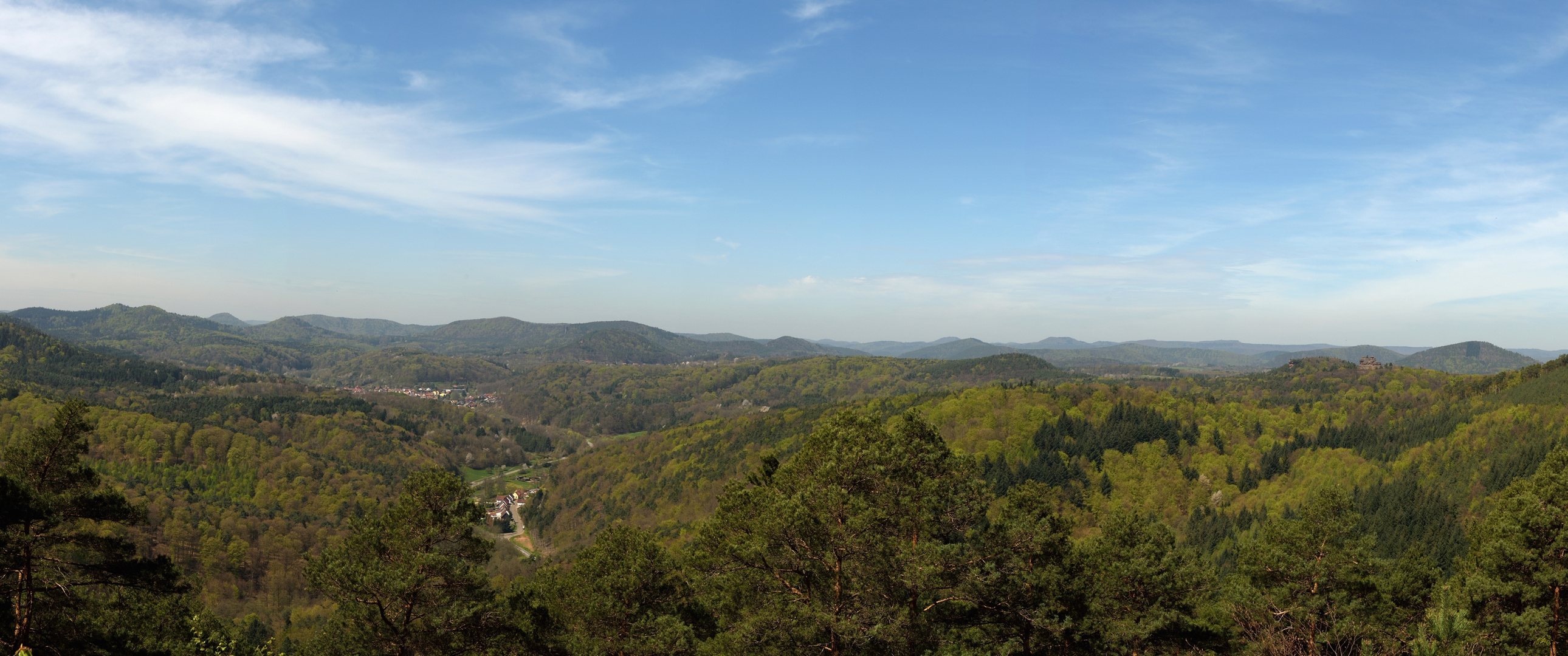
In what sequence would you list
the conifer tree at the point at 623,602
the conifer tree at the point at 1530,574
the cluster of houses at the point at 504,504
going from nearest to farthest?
the conifer tree at the point at 623,602 → the conifer tree at the point at 1530,574 → the cluster of houses at the point at 504,504

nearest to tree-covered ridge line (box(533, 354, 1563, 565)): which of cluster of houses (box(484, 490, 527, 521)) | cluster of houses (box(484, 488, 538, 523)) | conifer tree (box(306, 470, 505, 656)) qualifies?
cluster of houses (box(484, 488, 538, 523))

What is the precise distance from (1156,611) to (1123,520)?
3620 mm

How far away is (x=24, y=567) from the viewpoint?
50.4 ft

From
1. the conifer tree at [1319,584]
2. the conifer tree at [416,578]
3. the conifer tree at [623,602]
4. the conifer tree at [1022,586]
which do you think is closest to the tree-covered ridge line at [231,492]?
the conifer tree at [416,578]

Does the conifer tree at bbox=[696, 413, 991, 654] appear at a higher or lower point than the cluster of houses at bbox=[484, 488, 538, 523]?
higher

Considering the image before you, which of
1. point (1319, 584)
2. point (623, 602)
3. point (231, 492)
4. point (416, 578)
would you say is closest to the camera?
point (416, 578)

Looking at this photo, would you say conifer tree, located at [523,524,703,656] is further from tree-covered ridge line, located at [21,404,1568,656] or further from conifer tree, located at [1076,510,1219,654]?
conifer tree, located at [1076,510,1219,654]

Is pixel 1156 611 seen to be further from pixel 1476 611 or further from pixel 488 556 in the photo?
pixel 488 556

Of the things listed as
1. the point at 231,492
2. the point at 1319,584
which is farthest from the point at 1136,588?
the point at 231,492

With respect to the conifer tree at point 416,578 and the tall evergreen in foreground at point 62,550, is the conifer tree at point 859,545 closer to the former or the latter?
the conifer tree at point 416,578

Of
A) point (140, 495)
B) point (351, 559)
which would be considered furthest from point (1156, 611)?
point (140, 495)

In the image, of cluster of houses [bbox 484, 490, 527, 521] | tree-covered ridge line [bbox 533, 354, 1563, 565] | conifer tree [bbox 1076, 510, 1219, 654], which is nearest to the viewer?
conifer tree [bbox 1076, 510, 1219, 654]

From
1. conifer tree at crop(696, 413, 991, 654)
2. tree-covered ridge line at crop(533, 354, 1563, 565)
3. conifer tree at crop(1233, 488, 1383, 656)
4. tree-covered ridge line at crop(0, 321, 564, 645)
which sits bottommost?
tree-covered ridge line at crop(0, 321, 564, 645)

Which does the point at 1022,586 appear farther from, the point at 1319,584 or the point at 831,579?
the point at 1319,584
